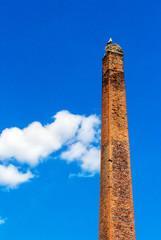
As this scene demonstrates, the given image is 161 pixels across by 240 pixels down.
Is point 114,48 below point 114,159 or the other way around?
the other way around

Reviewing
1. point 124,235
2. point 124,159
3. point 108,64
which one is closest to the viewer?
point 124,235

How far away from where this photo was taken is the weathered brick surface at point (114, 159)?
30.4ft

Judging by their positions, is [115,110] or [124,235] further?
[115,110]

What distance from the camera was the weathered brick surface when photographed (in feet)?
30.4

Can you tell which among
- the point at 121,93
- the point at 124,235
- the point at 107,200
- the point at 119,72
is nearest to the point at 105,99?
the point at 121,93

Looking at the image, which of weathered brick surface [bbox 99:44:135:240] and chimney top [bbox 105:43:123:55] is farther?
chimney top [bbox 105:43:123:55]

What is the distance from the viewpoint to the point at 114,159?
34.0ft

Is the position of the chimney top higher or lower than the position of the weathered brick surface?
higher

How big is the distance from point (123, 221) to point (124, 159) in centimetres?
212

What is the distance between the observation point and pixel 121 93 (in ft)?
39.8

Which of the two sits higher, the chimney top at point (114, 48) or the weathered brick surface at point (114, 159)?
the chimney top at point (114, 48)

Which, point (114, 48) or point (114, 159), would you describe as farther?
point (114, 48)

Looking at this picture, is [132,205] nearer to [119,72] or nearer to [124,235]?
[124,235]

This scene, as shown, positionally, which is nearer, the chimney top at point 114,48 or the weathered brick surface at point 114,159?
the weathered brick surface at point 114,159
